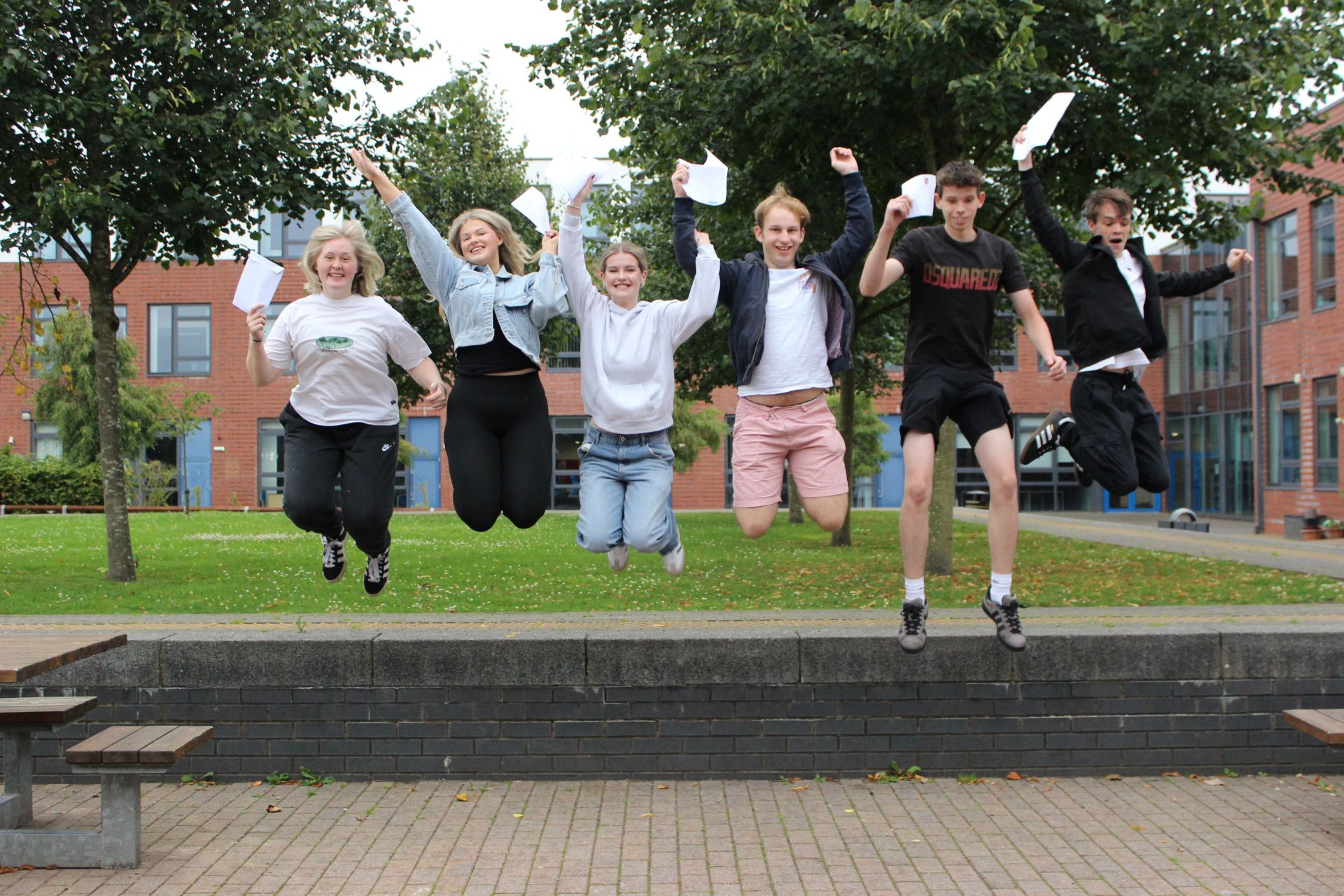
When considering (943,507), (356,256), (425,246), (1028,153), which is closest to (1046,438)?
(1028,153)

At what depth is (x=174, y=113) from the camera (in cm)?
1127

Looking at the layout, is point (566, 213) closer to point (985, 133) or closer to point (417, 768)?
point (417, 768)

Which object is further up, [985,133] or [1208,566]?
[985,133]

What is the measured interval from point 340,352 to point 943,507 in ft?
28.6

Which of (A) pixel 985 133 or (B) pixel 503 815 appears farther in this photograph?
(A) pixel 985 133

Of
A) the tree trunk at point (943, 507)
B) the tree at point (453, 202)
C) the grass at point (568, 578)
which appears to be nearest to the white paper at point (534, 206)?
the grass at point (568, 578)

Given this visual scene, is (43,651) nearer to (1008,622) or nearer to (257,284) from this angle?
(257,284)

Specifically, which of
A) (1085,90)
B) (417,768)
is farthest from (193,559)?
(1085,90)

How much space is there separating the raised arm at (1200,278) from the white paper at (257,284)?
453cm

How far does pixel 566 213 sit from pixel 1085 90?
8083mm

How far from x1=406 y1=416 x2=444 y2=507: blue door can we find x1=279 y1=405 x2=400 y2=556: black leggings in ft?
116

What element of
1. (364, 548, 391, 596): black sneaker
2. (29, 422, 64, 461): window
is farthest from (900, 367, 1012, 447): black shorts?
(29, 422, 64, 461): window

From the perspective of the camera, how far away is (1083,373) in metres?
6.69

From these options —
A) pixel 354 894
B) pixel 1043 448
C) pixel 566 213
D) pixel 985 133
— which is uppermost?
pixel 985 133
